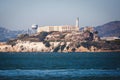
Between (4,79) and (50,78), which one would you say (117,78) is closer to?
(50,78)

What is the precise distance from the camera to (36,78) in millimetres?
54688

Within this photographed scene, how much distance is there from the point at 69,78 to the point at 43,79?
3.50 m

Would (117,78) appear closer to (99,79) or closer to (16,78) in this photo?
(99,79)

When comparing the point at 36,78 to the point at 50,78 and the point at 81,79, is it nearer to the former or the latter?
the point at 50,78

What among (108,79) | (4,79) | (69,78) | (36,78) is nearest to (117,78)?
(108,79)

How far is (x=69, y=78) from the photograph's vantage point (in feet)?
180

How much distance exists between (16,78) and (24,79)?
181 cm

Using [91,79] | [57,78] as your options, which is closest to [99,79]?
[91,79]

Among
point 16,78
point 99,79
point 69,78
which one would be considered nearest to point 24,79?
point 16,78

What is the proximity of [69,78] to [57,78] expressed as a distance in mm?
1498

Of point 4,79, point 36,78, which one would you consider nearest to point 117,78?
point 36,78

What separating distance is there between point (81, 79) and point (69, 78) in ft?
5.29

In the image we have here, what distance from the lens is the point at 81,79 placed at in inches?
2132

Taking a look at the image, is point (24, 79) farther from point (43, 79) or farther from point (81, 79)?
point (81, 79)
